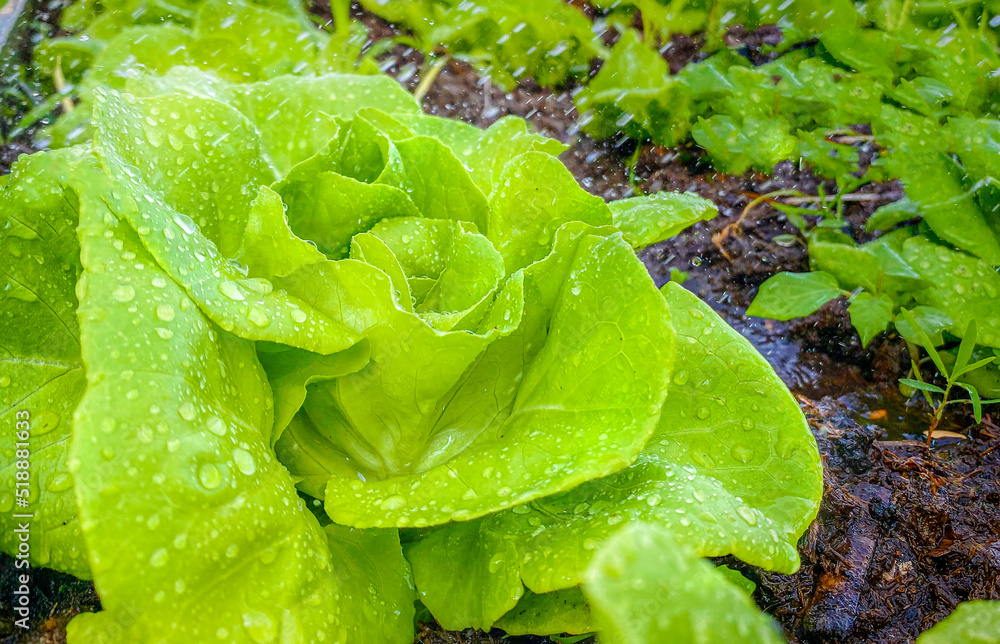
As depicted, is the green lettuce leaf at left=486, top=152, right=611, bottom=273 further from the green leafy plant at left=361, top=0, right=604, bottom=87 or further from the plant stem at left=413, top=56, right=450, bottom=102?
the green leafy plant at left=361, top=0, right=604, bottom=87

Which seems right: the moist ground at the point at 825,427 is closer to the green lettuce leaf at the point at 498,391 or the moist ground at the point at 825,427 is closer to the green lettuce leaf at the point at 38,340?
the green lettuce leaf at the point at 38,340

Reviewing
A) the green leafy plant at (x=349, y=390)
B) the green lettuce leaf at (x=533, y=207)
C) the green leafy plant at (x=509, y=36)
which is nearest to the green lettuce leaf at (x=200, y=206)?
the green leafy plant at (x=349, y=390)

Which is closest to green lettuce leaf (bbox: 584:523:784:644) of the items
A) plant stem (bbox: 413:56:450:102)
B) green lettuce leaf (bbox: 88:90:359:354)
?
green lettuce leaf (bbox: 88:90:359:354)

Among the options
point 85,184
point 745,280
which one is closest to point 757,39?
point 745,280

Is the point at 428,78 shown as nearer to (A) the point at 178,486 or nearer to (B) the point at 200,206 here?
(B) the point at 200,206

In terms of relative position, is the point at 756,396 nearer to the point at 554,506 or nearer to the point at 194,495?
the point at 554,506

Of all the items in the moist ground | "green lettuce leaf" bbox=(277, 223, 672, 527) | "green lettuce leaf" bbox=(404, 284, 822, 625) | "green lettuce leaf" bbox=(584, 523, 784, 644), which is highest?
"green lettuce leaf" bbox=(584, 523, 784, 644)
